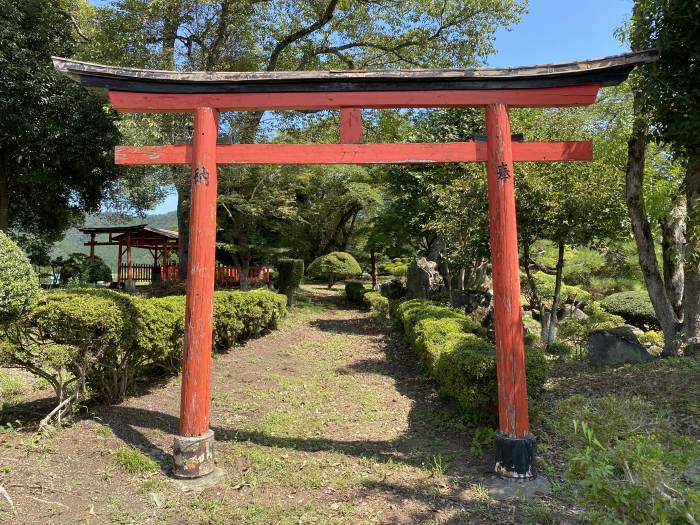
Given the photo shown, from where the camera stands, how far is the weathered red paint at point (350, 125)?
4609mm

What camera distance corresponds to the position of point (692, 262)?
273 inches

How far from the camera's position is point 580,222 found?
870 cm

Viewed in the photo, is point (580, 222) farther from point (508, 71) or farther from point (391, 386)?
point (508, 71)

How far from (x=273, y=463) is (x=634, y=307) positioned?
44.7 ft

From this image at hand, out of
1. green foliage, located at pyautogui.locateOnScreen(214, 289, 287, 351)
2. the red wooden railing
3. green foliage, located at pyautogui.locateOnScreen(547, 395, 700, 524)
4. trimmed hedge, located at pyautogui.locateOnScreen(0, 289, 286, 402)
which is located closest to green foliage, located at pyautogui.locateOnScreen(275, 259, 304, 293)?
the red wooden railing

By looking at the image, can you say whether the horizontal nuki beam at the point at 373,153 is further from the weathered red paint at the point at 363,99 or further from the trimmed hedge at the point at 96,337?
the trimmed hedge at the point at 96,337

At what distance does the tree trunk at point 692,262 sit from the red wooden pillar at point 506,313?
140 inches

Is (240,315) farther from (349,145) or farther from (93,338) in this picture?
(349,145)

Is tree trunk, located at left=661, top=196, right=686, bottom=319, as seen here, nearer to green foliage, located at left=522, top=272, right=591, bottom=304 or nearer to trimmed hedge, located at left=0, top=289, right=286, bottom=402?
green foliage, located at left=522, top=272, right=591, bottom=304

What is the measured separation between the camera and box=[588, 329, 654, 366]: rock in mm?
7348

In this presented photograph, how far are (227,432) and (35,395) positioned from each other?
112 inches

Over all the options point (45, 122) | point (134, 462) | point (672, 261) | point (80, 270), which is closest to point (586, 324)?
point (672, 261)

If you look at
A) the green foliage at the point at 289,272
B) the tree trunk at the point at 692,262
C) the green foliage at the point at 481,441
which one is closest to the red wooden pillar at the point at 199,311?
the green foliage at the point at 481,441

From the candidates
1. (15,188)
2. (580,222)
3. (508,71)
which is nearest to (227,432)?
(508,71)
